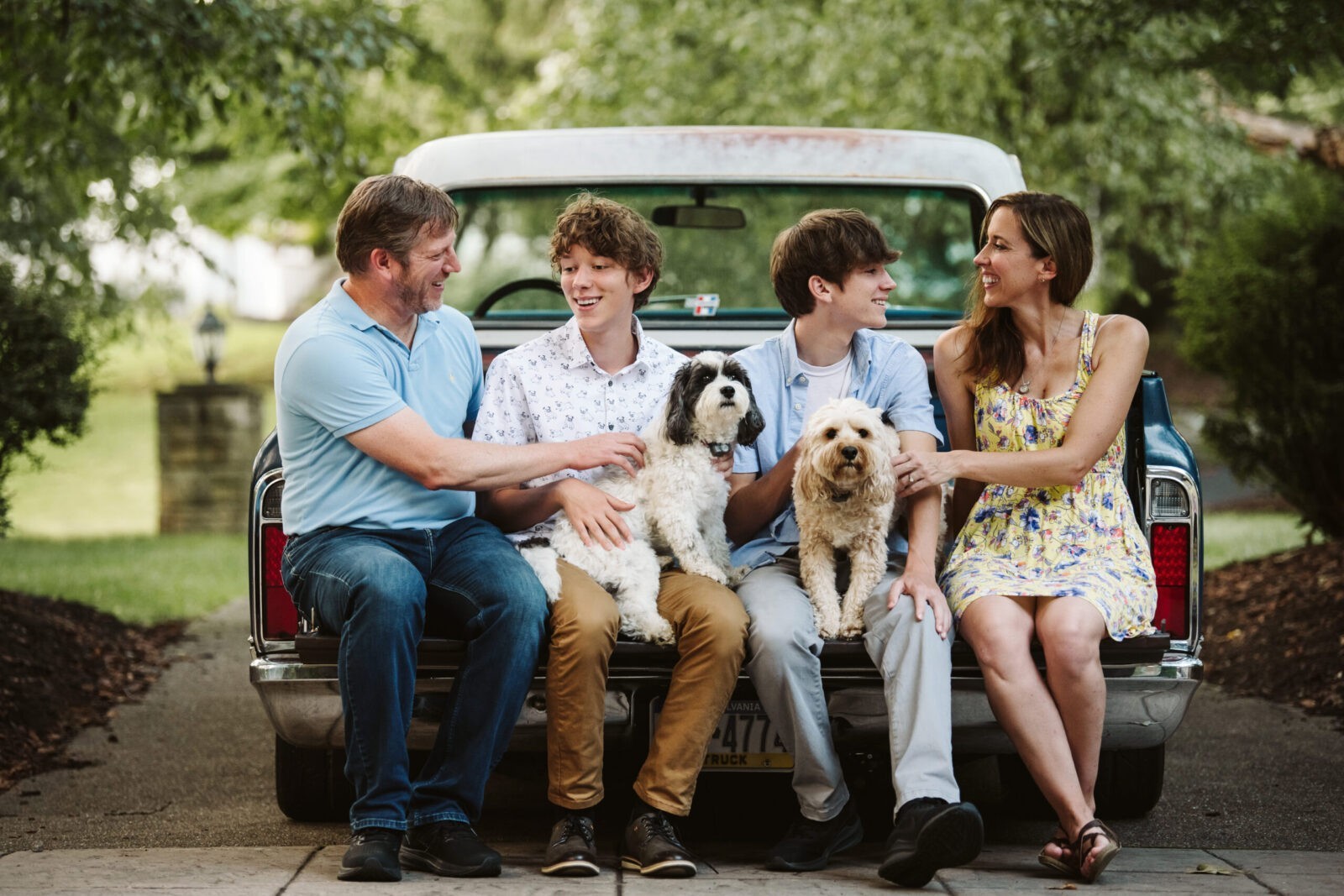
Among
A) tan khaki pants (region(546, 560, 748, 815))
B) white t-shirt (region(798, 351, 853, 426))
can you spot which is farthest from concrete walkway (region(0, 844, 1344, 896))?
Result: white t-shirt (region(798, 351, 853, 426))

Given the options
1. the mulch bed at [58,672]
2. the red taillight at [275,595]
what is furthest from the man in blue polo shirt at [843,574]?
the mulch bed at [58,672]

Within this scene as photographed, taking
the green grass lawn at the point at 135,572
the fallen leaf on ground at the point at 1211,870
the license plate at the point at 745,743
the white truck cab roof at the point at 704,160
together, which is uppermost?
the white truck cab roof at the point at 704,160

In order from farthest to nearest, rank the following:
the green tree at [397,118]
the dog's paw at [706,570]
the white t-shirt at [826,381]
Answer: the green tree at [397,118] < the white t-shirt at [826,381] < the dog's paw at [706,570]

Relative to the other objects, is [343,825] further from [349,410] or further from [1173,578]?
[1173,578]

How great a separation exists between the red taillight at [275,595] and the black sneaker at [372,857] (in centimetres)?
62

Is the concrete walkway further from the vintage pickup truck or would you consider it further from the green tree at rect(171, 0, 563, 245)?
the green tree at rect(171, 0, 563, 245)

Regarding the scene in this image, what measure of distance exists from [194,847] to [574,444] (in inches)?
61.2

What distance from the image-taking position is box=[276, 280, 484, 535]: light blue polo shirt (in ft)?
12.6

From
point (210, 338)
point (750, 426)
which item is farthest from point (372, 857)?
point (210, 338)

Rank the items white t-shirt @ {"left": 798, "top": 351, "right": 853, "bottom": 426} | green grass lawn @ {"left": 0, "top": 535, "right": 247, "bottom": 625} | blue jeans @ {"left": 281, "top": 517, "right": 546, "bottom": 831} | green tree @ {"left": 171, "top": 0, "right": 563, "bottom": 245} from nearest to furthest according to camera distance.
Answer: blue jeans @ {"left": 281, "top": 517, "right": 546, "bottom": 831} → white t-shirt @ {"left": 798, "top": 351, "right": 853, "bottom": 426} → green grass lawn @ {"left": 0, "top": 535, "right": 247, "bottom": 625} → green tree @ {"left": 171, "top": 0, "right": 563, "bottom": 245}

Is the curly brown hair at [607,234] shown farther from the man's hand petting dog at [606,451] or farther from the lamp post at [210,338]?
the lamp post at [210,338]

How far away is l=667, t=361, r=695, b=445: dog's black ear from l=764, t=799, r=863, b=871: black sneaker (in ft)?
3.49

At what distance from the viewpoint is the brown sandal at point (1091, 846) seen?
3.67 m

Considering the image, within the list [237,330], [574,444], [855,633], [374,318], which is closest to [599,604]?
[574,444]
